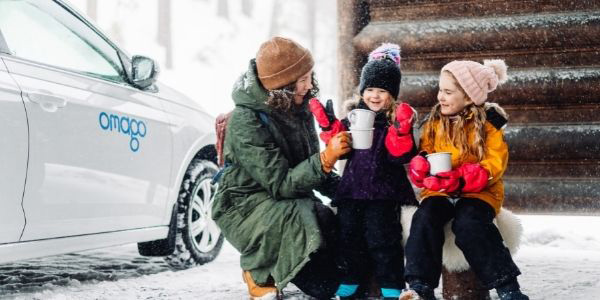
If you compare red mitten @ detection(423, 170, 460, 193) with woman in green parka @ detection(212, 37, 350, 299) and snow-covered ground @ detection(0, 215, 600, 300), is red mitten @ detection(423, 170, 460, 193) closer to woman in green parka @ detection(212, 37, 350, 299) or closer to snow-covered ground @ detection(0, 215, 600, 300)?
woman in green parka @ detection(212, 37, 350, 299)

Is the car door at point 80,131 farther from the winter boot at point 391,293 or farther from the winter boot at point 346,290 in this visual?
the winter boot at point 391,293

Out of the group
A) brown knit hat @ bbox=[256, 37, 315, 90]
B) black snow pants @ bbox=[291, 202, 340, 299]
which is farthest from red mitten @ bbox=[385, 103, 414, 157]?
brown knit hat @ bbox=[256, 37, 315, 90]

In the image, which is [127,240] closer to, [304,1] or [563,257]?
[563,257]

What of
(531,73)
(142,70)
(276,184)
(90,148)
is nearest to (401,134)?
(276,184)

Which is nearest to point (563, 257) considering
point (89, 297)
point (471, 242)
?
point (471, 242)

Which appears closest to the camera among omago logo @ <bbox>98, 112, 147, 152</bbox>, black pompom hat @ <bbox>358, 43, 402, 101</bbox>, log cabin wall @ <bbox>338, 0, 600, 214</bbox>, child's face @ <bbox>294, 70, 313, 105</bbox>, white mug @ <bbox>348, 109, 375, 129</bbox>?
white mug @ <bbox>348, 109, 375, 129</bbox>

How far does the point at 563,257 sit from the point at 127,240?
2925 millimetres

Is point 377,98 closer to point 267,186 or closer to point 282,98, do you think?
point 282,98

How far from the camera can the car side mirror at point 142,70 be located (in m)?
4.30

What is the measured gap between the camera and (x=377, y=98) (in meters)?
3.44

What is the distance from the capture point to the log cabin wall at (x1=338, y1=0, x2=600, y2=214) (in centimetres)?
502

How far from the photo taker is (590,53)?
5.06 metres

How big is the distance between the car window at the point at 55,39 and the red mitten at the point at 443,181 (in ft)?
6.98

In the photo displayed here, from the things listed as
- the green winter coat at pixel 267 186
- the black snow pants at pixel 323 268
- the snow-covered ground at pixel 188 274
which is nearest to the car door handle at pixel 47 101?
the green winter coat at pixel 267 186
